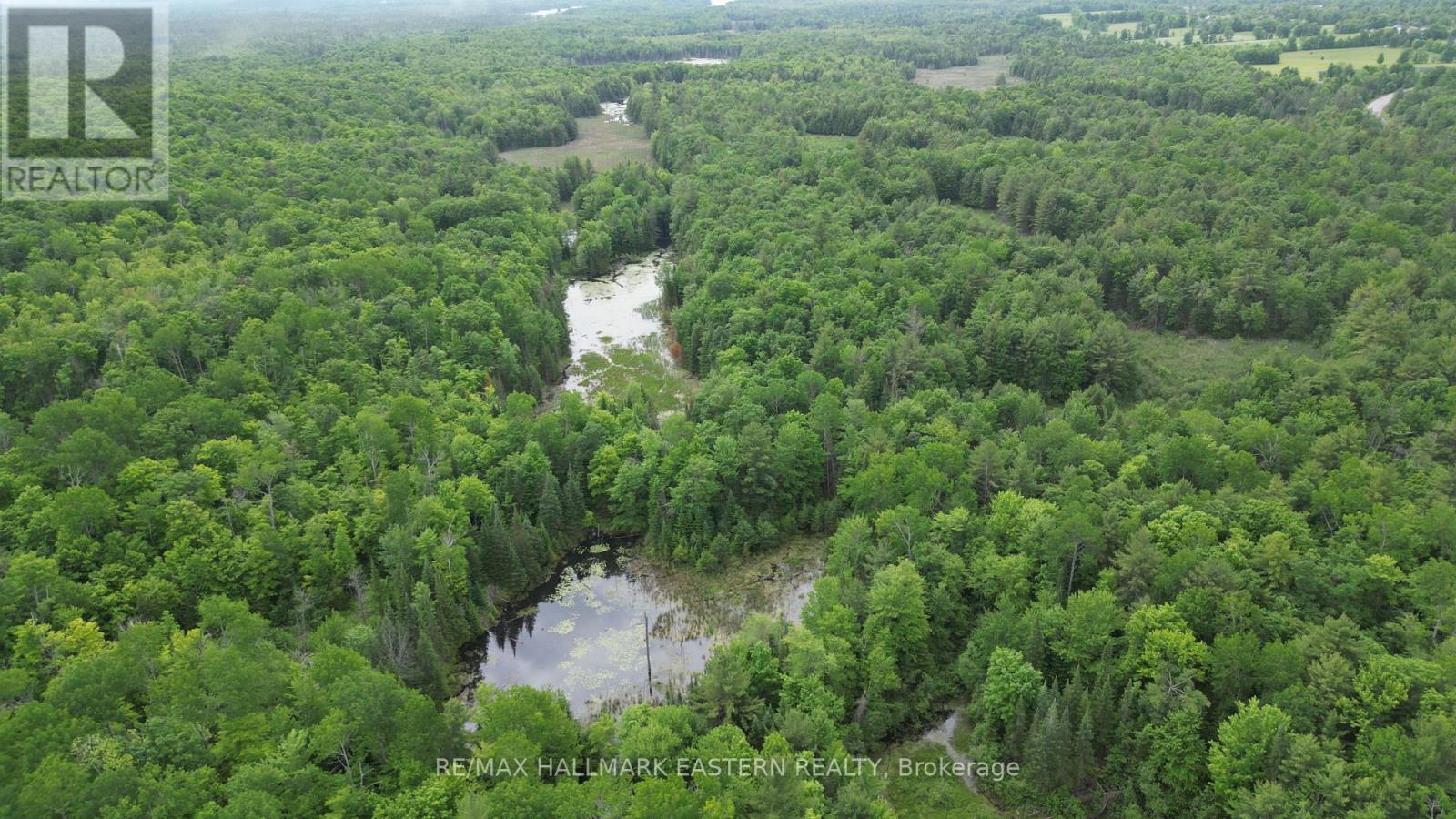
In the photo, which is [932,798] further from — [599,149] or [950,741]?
[599,149]

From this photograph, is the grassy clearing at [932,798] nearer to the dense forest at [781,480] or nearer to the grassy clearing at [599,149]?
the dense forest at [781,480]

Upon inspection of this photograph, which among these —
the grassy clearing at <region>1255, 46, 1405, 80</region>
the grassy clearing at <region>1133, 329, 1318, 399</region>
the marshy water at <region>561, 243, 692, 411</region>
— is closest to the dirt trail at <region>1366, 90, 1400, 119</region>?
the grassy clearing at <region>1255, 46, 1405, 80</region>

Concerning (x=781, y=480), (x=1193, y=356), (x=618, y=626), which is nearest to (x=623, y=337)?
(x=781, y=480)

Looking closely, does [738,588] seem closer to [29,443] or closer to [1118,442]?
[1118,442]

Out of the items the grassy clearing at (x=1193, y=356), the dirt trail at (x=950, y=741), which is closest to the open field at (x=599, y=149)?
the grassy clearing at (x=1193, y=356)

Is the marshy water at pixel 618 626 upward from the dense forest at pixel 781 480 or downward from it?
downward
